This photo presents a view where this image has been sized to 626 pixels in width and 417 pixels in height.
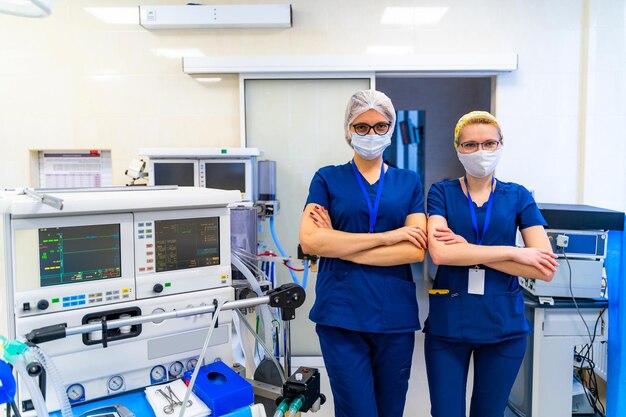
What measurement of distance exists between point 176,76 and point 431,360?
8.02 ft

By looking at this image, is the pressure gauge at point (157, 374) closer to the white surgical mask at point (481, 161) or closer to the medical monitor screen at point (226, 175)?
the white surgical mask at point (481, 161)

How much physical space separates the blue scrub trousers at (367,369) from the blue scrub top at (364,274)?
0.05 meters

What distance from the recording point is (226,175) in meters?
2.73

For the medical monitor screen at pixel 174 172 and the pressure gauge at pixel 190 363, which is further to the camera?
the medical monitor screen at pixel 174 172

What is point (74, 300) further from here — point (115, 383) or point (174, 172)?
point (174, 172)

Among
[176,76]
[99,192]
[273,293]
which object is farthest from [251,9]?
[273,293]

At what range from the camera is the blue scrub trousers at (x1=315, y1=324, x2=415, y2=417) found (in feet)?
4.91

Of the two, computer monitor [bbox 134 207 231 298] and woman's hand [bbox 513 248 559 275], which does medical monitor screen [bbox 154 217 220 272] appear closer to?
computer monitor [bbox 134 207 231 298]

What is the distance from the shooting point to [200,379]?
126 centimetres

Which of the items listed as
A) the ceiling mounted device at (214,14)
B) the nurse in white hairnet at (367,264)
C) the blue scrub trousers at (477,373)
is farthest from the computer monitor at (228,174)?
the blue scrub trousers at (477,373)

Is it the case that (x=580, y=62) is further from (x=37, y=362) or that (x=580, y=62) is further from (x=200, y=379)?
(x=37, y=362)

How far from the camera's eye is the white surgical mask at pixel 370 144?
1579 mm

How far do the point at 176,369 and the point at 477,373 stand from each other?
1007mm

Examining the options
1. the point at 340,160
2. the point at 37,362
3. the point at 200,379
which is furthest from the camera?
the point at 340,160
